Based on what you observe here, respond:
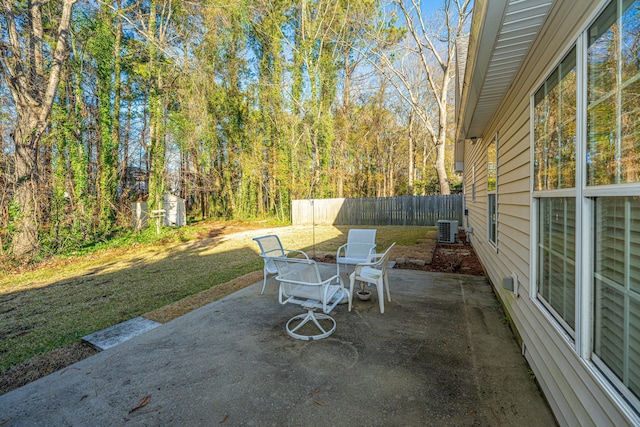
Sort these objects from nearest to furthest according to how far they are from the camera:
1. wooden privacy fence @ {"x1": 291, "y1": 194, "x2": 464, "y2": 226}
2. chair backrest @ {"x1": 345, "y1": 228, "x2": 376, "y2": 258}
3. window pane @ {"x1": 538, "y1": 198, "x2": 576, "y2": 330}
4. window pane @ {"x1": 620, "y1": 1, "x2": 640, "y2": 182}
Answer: window pane @ {"x1": 620, "y1": 1, "x2": 640, "y2": 182} < window pane @ {"x1": 538, "y1": 198, "x2": 576, "y2": 330} < chair backrest @ {"x1": 345, "y1": 228, "x2": 376, "y2": 258} < wooden privacy fence @ {"x1": 291, "y1": 194, "x2": 464, "y2": 226}

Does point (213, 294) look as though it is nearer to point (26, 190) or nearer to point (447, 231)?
point (26, 190)

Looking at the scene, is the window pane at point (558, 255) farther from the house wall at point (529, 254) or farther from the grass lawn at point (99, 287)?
the grass lawn at point (99, 287)

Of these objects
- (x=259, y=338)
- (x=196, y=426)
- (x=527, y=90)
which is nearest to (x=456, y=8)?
(x=527, y=90)

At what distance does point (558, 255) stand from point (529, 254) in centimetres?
65

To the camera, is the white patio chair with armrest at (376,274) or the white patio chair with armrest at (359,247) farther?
the white patio chair with armrest at (359,247)

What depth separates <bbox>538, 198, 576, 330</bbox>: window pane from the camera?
5.18ft

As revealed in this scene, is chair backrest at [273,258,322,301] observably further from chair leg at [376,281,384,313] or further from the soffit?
the soffit

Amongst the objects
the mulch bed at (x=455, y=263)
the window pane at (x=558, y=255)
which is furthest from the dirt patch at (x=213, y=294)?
the window pane at (x=558, y=255)

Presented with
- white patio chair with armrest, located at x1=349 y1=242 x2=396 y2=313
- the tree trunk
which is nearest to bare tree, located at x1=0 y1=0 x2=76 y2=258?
the tree trunk

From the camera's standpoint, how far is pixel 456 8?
1077 centimetres

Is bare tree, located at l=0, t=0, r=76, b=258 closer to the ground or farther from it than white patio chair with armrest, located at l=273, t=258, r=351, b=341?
farther from it

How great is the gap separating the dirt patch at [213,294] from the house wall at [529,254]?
153cm

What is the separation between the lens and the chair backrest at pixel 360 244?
15.1 feet

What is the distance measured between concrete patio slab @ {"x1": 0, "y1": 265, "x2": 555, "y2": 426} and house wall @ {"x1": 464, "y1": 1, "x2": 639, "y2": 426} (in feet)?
0.74
